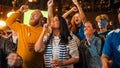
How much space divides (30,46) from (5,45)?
1.48 metres

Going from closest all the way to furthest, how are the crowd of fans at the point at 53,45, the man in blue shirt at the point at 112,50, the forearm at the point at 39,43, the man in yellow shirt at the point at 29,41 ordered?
the man in blue shirt at the point at 112,50
the crowd of fans at the point at 53,45
the forearm at the point at 39,43
the man in yellow shirt at the point at 29,41

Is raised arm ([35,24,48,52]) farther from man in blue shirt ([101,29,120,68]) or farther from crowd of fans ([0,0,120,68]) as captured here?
man in blue shirt ([101,29,120,68])

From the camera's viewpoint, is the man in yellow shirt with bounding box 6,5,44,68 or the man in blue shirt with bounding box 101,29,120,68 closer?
the man in blue shirt with bounding box 101,29,120,68

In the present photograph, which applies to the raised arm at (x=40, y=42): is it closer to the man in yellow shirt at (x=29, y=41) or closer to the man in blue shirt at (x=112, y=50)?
the man in yellow shirt at (x=29, y=41)

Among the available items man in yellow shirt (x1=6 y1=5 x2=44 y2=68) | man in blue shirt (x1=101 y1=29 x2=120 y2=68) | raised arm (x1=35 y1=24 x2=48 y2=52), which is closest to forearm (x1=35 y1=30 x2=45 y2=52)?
raised arm (x1=35 y1=24 x2=48 y2=52)

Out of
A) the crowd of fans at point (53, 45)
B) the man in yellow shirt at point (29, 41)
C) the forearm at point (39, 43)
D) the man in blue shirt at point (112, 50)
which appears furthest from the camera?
the man in yellow shirt at point (29, 41)

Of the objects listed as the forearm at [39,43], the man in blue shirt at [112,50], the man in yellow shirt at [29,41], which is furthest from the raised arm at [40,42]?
the man in blue shirt at [112,50]

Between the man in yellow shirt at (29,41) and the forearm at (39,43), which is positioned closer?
the forearm at (39,43)

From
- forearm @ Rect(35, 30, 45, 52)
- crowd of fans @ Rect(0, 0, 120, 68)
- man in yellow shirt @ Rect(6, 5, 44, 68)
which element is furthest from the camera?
man in yellow shirt @ Rect(6, 5, 44, 68)

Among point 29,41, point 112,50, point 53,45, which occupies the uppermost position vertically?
point 29,41

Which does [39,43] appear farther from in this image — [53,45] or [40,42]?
[53,45]

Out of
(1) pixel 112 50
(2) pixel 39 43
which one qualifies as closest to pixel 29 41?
(2) pixel 39 43

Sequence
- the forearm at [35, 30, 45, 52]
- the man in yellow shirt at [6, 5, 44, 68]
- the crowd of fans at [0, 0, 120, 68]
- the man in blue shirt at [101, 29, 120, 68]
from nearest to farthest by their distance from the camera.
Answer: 1. the man in blue shirt at [101, 29, 120, 68]
2. the crowd of fans at [0, 0, 120, 68]
3. the forearm at [35, 30, 45, 52]
4. the man in yellow shirt at [6, 5, 44, 68]

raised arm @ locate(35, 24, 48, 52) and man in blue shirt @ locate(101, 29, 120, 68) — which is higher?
raised arm @ locate(35, 24, 48, 52)
